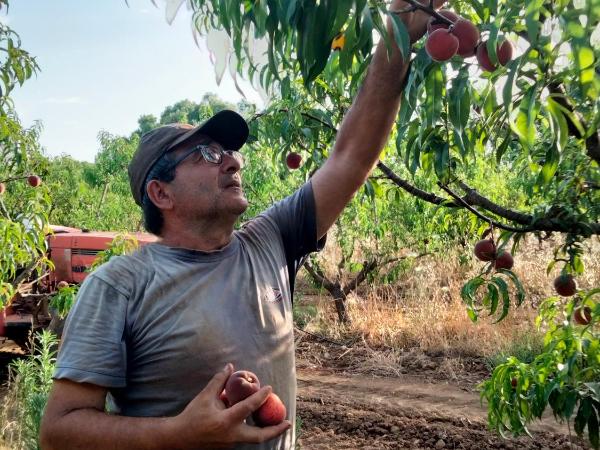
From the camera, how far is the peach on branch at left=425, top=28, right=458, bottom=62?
1.10 meters

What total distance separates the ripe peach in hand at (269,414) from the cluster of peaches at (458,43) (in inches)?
29.7

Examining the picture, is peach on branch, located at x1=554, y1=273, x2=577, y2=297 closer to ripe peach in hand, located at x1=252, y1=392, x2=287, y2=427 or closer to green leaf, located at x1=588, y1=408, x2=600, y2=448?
green leaf, located at x1=588, y1=408, x2=600, y2=448

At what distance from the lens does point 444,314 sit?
22.0 ft

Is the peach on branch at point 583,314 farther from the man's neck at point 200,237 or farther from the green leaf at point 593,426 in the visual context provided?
the man's neck at point 200,237

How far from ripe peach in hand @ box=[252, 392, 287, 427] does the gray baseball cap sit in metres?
0.75

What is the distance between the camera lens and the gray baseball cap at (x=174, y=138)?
1.64 metres

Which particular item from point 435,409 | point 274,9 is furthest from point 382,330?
point 274,9

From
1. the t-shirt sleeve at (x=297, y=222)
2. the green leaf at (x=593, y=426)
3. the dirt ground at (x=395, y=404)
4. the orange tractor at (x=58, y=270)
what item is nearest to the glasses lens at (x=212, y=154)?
the t-shirt sleeve at (x=297, y=222)

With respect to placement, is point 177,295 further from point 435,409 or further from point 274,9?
point 435,409

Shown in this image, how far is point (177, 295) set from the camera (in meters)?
1.38

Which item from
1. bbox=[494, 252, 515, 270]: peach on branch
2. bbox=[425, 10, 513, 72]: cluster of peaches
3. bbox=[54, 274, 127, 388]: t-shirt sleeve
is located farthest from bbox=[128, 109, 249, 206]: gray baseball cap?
bbox=[494, 252, 515, 270]: peach on branch

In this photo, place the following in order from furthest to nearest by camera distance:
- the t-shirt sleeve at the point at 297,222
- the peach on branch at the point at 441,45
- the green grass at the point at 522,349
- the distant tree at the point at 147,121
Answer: the distant tree at the point at 147,121, the green grass at the point at 522,349, the t-shirt sleeve at the point at 297,222, the peach on branch at the point at 441,45

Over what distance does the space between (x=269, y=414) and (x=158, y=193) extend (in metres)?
0.72

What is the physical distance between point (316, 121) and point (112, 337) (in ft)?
5.62
